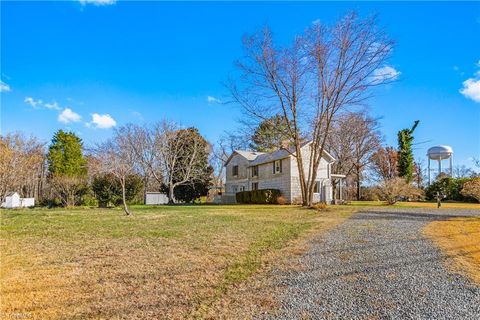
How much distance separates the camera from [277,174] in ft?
88.4

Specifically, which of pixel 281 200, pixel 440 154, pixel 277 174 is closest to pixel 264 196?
pixel 281 200

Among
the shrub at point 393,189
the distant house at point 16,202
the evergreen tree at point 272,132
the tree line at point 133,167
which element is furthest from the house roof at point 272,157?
the distant house at point 16,202

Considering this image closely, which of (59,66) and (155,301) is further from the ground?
(59,66)

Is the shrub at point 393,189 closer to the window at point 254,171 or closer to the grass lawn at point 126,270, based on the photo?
the window at point 254,171

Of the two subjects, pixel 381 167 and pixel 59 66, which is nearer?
pixel 59 66

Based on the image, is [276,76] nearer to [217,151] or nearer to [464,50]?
[464,50]

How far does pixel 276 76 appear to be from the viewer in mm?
20688

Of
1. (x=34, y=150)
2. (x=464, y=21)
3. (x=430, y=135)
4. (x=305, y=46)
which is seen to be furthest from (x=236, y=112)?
(x=430, y=135)

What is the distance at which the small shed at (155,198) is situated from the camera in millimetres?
33281

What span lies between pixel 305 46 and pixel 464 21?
946cm

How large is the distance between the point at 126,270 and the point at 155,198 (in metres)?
Result: 29.8

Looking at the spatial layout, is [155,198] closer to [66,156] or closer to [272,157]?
[66,156]

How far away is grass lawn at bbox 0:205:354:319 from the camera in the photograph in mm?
3527

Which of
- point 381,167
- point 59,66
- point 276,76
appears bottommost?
point 381,167
